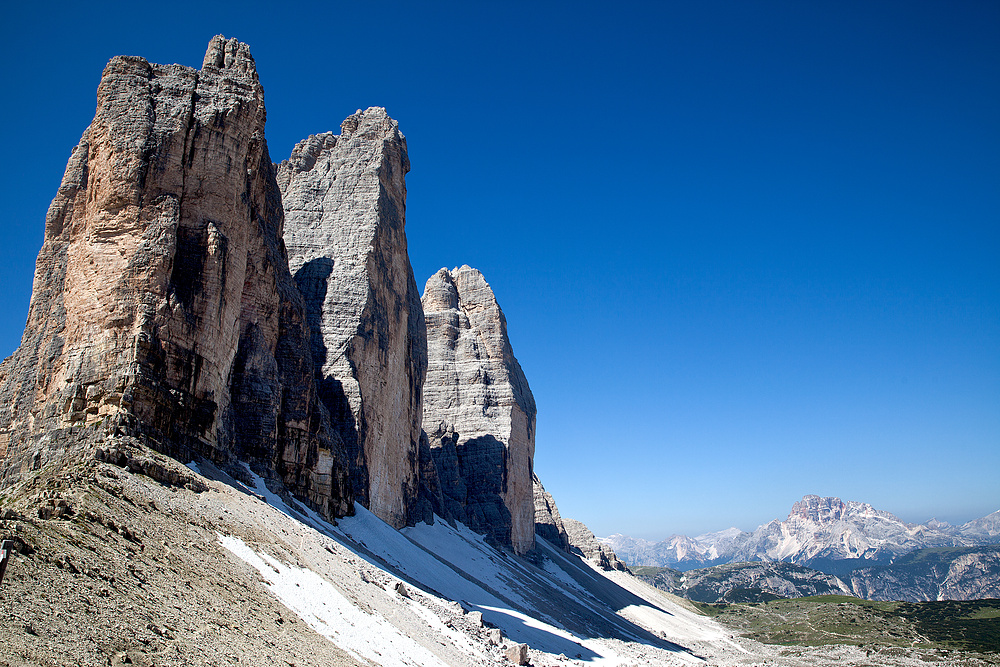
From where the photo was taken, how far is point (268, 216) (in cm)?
3675

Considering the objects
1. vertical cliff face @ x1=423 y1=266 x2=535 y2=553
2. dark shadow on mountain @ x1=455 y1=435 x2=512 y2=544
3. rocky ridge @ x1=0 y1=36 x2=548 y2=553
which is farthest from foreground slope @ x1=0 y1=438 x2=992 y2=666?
vertical cliff face @ x1=423 y1=266 x2=535 y2=553

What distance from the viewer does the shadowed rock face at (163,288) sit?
954 inches

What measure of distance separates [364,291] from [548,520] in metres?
65.4

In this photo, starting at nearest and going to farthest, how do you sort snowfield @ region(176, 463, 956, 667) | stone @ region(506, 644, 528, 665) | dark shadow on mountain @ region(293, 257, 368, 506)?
snowfield @ region(176, 463, 956, 667) < stone @ region(506, 644, 528, 665) < dark shadow on mountain @ region(293, 257, 368, 506)

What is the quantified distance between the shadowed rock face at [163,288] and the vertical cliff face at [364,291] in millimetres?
10225

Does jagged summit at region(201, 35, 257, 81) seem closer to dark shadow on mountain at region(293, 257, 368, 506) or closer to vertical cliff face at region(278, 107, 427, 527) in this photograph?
dark shadow on mountain at region(293, 257, 368, 506)

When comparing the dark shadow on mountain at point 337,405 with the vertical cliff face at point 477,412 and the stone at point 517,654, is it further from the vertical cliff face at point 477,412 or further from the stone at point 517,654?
the vertical cliff face at point 477,412

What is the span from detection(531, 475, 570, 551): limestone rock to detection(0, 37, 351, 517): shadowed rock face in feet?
226

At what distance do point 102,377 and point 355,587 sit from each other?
1178 cm

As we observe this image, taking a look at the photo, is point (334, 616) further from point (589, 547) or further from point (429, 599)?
point (589, 547)

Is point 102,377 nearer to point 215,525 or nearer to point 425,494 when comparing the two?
point 215,525

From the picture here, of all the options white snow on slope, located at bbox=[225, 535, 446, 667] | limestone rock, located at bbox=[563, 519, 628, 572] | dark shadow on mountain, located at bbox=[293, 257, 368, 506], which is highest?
dark shadow on mountain, located at bbox=[293, 257, 368, 506]

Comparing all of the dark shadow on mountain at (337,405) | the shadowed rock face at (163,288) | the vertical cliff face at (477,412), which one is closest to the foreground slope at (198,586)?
the shadowed rock face at (163,288)

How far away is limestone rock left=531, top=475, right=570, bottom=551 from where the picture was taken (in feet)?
325
